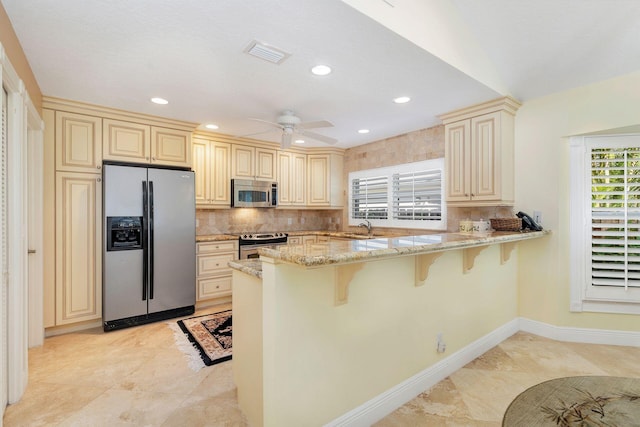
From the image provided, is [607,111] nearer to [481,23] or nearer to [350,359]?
[481,23]

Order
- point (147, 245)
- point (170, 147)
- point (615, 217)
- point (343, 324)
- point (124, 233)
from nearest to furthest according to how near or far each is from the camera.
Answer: point (343, 324) < point (615, 217) < point (124, 233) < point (147, 245) < point (170, 147)

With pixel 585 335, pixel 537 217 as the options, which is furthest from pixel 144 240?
pixel 585 335

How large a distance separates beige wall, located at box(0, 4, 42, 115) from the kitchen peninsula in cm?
192

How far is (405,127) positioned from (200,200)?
9.74 ft

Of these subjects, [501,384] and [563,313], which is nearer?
[501,384]

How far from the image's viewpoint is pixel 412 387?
2035 mm

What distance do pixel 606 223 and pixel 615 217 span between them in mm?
83

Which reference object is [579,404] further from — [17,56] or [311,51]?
[17,56]

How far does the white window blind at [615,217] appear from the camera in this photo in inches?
108

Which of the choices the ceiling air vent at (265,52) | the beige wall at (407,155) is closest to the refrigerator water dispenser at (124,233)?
the ceiling air vent at (265,52)

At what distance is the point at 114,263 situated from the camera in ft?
10.6

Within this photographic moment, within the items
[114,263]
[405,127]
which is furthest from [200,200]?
[405,127]

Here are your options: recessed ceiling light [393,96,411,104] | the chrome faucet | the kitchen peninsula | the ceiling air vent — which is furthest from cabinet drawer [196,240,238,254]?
recessed ceiling light [393,96,411,104]

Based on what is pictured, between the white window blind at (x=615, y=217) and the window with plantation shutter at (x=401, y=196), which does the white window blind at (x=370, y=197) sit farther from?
the white window blind at (x=615, y=217)
